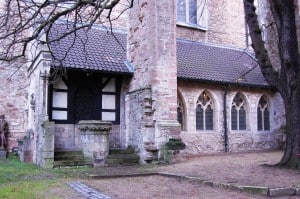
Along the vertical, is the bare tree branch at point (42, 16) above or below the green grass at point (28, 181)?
above

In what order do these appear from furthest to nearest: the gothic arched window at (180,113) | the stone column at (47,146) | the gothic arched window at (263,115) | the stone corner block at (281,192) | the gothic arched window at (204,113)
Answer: the gothic arched window at (263,115)
the gothic arched window at (204,113)
the gothic arched window at (180,113)
the stone column at (47,146)
the stone corner block at (281,192)

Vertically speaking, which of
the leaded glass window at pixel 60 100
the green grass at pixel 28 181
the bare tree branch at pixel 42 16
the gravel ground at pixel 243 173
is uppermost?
the bare tree branch at pixel 42 16

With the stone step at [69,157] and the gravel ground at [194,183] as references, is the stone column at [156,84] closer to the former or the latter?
the stone step at [69,157]

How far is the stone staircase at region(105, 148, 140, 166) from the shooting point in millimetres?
13219

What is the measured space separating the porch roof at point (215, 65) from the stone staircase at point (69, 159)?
18.3 ft

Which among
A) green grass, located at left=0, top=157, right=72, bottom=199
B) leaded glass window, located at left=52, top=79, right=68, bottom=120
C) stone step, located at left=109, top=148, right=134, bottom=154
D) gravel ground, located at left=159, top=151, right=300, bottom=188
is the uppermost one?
leaded glass window, located at left=52, top=79, right=68, bottom=120

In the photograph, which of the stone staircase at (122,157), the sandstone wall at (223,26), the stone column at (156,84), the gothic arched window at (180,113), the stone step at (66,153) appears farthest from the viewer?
the sandstone wall at (223,26)

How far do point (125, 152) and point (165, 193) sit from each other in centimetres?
673

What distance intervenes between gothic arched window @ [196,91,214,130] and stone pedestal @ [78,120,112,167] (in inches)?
222

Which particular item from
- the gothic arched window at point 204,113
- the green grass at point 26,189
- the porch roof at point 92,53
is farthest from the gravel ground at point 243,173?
the gothic arched window at point 204,113

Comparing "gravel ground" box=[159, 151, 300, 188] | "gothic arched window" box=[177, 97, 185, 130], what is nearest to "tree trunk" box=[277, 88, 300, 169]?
"gravel ground" box=[159, 151, 300, 188]

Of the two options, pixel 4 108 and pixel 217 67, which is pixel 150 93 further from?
pixel 4 108

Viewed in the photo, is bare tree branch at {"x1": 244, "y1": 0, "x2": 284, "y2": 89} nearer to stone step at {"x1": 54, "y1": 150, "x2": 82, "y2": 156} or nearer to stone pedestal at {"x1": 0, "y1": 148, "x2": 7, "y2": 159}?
stone step at {"x1": 54, "y1": 150, "x2": 82, "y2": 156}

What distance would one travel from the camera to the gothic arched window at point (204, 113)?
55.8 feet
